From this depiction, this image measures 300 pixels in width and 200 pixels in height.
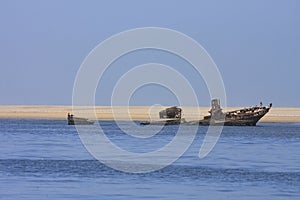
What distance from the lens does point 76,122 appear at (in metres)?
167

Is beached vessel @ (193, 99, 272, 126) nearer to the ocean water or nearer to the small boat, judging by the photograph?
the small boat

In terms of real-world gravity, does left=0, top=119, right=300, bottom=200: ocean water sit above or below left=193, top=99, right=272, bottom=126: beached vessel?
below

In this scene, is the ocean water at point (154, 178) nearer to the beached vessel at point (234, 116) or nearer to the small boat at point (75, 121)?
the beached vessel at point (234, 116)

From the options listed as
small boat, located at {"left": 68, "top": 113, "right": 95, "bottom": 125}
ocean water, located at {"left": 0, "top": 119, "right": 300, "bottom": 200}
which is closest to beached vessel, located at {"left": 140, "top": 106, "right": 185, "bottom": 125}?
small boat, located at {"left": 68, "top": 113, "right": 95, "bottom": 125}

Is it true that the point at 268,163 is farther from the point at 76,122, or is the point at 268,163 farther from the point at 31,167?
the point at 76,122

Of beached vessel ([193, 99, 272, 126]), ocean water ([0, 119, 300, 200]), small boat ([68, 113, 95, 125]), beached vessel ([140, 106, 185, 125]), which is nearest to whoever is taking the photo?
ocean water ([0, 119, 300, 200])

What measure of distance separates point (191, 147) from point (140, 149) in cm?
745

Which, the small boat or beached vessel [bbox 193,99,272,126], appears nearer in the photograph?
beached vessel [bbox 193,99,272,126]

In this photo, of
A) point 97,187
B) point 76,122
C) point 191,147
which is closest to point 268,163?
point 97,187

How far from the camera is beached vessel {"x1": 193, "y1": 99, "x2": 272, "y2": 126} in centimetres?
14388

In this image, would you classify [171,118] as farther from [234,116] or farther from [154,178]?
[154,178]

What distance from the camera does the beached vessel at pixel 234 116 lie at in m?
144

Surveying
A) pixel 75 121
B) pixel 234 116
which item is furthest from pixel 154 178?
pixel 75 121

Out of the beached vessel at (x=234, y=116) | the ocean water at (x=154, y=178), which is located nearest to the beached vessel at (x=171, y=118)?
the beached vessel at (x=234, y=116)
